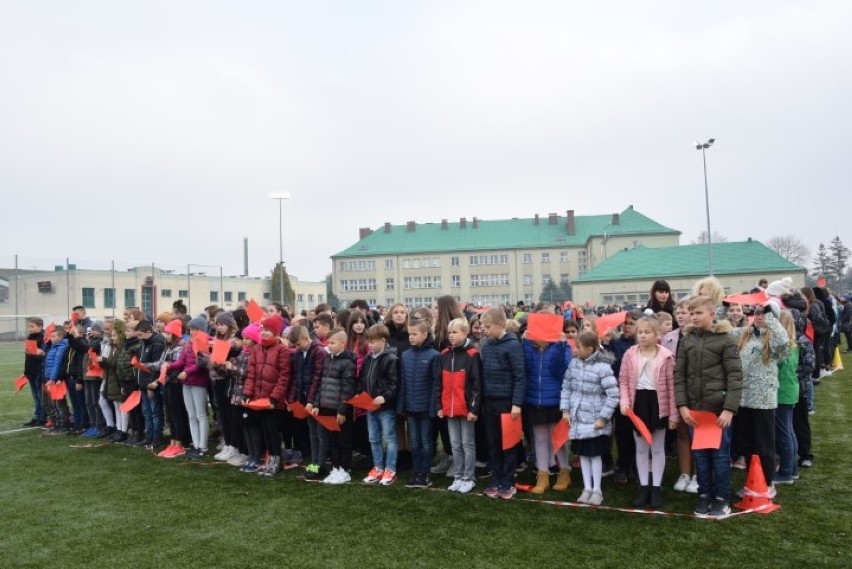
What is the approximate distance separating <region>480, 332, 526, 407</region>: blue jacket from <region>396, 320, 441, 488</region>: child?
57 centimetres

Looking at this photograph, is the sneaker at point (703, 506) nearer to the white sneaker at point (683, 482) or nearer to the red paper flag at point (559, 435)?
the white sneaker at point (683, 482)

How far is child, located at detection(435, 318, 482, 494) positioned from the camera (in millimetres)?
6387

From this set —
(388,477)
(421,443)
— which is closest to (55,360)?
(388,477)

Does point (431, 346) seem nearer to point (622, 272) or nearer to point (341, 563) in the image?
point (341, 563)

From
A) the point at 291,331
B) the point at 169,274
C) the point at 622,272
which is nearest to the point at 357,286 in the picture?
the point at 622,272

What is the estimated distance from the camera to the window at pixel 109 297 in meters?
34.9

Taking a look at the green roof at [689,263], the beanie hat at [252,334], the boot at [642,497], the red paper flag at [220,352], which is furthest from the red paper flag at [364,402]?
the green roof at [689,263]

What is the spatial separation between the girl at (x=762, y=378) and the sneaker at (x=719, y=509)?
549 mm

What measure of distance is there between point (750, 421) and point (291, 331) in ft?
16.1

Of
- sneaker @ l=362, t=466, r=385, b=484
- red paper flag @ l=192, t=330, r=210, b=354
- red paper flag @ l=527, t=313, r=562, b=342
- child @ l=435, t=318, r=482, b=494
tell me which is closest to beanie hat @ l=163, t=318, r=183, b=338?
red paper flag @ l=192, t=330, r=210, b=354

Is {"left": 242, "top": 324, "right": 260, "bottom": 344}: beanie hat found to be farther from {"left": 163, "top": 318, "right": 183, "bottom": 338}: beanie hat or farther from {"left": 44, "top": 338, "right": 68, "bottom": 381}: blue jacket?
{"left": 44, "top": 338, "right": 68, "bottom": 381}: blue jacket

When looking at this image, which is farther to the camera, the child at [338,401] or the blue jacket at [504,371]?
the child at [338,401]

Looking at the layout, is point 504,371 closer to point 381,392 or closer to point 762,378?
point 381,392

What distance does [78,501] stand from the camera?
21.1 ft
